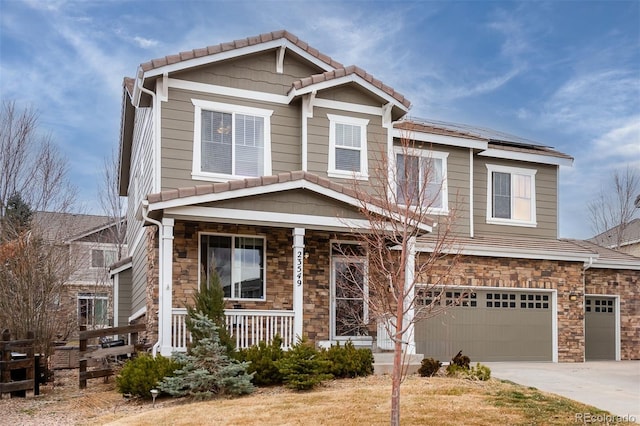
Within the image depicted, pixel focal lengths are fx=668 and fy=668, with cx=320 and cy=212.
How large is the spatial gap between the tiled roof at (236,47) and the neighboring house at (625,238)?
73.1 ft

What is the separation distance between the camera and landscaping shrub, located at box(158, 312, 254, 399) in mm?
10680

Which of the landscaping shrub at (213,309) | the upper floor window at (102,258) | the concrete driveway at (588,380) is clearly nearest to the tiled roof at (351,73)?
the landscaping shrub at (213,309)

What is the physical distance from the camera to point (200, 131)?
14.3m

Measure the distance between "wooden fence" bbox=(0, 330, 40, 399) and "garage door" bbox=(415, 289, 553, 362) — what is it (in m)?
8.50

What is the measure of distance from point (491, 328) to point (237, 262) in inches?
276

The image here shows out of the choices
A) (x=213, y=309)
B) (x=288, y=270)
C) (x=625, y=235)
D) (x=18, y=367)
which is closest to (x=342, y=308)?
(x=288, y=270)

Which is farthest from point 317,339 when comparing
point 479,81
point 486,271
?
point 479,81

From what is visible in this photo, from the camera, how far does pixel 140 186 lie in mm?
17266

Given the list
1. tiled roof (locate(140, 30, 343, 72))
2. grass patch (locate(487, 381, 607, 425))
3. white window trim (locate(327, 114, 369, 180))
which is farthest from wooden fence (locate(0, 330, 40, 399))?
grass patch (locate(487, 381, 607, 425))

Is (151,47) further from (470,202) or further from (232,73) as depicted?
(470,202)

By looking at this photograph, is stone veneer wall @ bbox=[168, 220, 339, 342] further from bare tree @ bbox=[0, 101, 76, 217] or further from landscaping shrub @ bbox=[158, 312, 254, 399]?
bare tree @ bbox=[0, 101, 76, 217]

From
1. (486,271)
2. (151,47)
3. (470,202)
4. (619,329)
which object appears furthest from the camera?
(151,47)

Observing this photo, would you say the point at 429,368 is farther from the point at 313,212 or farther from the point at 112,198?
the point at 112,198

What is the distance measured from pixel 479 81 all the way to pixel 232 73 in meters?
8.42
